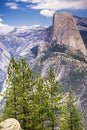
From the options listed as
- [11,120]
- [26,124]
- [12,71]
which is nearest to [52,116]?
[26,124]

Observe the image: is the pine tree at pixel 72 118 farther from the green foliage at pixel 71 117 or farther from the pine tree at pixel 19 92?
the pine tree at pixel 19 92

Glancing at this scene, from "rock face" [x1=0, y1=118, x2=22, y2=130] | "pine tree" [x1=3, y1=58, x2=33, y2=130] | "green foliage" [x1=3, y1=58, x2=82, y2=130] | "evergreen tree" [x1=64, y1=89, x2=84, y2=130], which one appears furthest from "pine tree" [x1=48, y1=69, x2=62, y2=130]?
"rock face" [x1=0, y1=118, x2=22, y2=130]

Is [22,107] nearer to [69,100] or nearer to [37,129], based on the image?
[37,129]

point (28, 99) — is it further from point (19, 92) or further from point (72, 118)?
point (72, 118)

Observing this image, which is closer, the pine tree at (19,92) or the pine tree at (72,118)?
the pine tree at (19,92)

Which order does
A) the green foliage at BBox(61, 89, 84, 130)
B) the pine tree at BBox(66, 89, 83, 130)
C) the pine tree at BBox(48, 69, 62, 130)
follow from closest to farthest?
the pine tree at BBox(48, 69, 62, 130), the green foliage at BBox(61, 89, 84, 130), the pine tree at BBox(66, 89, 83, 130)

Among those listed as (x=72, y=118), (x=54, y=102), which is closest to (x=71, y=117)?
(x=72, y=118)

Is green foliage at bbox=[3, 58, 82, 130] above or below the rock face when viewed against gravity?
below

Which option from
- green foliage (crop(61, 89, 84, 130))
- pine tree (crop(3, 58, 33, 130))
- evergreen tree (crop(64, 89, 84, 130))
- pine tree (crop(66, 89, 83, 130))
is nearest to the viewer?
pine tree (crop(3, 58, 33, 130))

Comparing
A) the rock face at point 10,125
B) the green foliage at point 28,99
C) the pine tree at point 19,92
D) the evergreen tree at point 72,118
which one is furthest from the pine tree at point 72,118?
the rock face at point 10,125

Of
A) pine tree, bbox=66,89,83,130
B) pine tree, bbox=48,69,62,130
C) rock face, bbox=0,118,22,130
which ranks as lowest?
pine tree, bbox=66,89,83,130

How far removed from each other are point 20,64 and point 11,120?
2220cm

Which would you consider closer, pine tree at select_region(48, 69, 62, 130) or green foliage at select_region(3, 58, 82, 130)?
green foliage at select_region(3, 58, 82, 130)

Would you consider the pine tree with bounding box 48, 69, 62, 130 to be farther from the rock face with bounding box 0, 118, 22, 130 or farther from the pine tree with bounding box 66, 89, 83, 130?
the rock face with bounding box 0, 118, 22, 130
